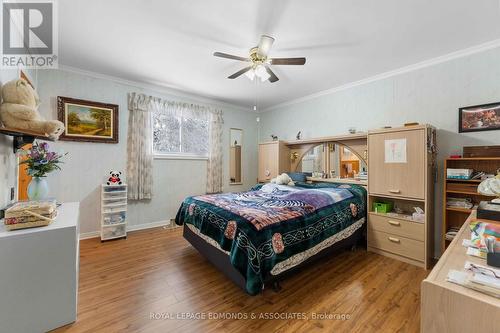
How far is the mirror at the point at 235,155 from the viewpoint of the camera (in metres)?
5.04

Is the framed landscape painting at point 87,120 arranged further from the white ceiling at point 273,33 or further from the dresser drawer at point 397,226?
the dresser drawer at point 397,226

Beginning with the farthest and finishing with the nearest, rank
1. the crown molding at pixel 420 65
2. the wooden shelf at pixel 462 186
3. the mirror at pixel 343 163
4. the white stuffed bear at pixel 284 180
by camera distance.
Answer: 1. the white stuffed bear at pixel 284 180
2. the mirror at pixel 343 163
3. the crown molding at pixel 420 65
4. the wooden shelf at pixel 462 186

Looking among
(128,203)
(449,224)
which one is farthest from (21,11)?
(449,224)

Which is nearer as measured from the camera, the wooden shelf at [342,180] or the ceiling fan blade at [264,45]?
the ceiling fan blade at [264,45]

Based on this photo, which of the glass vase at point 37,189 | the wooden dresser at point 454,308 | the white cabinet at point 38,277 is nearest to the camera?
the wooden dresser at point 454,308

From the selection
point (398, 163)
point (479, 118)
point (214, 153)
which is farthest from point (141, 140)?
point (479, 118)

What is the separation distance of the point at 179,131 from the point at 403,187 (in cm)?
388

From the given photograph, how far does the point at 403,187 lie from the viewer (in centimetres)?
269

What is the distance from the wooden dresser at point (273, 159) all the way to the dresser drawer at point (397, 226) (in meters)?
2.03

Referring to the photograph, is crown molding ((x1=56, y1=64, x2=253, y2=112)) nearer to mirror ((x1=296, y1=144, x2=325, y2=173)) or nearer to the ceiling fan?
mirror ((x1=296, y1=144, x2=325, y2=173))

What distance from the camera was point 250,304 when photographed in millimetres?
1872

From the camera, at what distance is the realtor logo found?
190cm

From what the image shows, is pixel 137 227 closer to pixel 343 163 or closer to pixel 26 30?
pixel 26 30

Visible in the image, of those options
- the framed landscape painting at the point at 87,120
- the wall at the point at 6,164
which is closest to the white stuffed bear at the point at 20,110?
the wall at the point at 6,164
